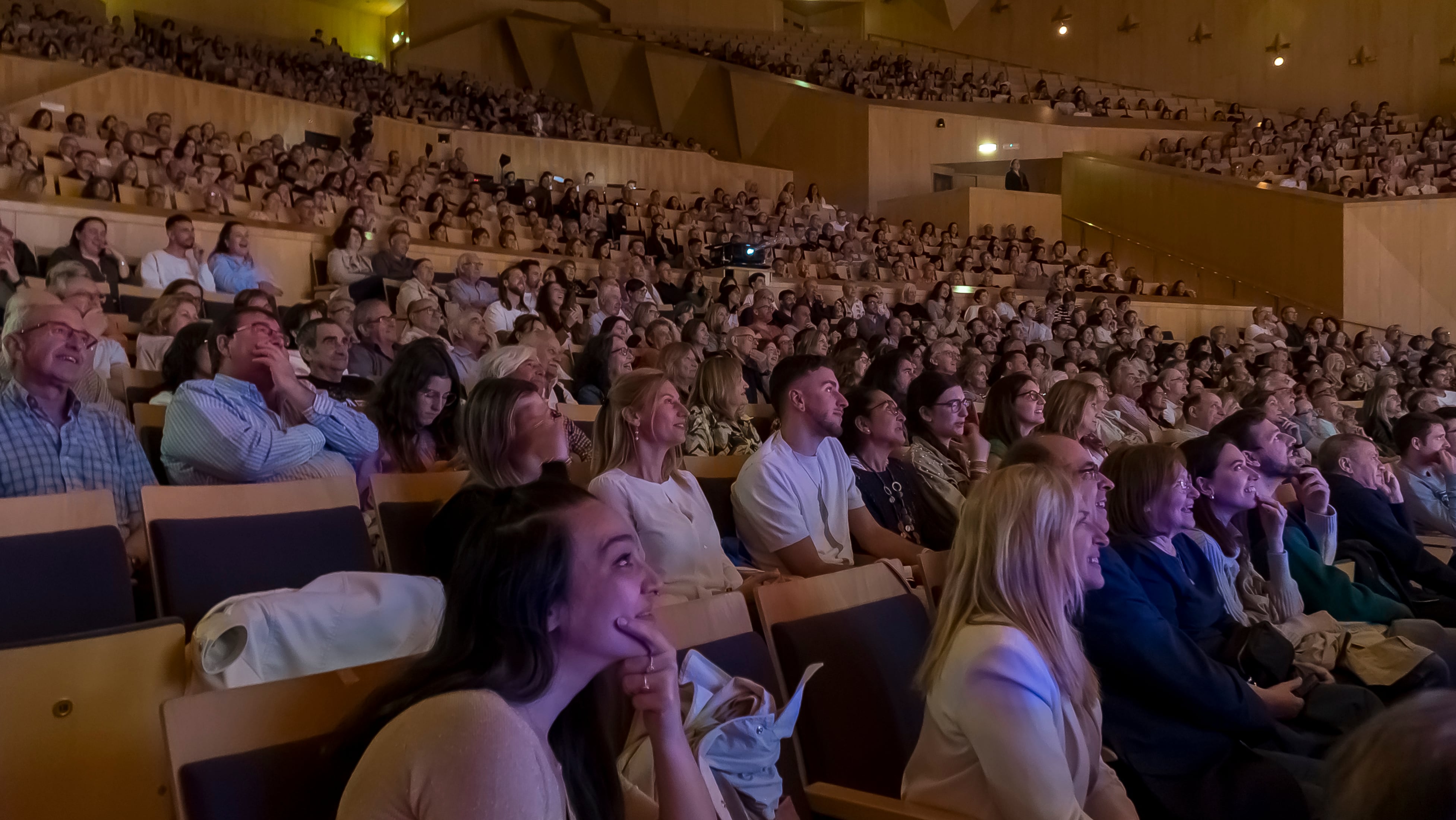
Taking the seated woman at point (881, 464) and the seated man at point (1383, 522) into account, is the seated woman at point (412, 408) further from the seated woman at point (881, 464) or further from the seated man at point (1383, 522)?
the seated man at point (1383, 522)

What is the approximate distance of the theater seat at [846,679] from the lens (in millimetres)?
1595

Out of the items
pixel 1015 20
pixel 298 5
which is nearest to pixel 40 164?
pixel 298 5

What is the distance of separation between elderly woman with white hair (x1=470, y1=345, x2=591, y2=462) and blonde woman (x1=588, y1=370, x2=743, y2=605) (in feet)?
1.24

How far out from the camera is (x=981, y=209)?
11883 mm

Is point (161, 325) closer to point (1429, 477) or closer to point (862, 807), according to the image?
point (862, 807)

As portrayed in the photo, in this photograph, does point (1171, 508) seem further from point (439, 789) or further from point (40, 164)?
point (40, 164)

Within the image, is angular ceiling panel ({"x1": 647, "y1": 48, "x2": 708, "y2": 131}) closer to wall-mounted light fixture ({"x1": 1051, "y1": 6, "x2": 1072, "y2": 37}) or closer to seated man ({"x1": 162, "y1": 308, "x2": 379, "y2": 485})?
wall-mounted light fixture ({"x1": 1051, "y1": 6, "x2": 1072, "y2": 37})

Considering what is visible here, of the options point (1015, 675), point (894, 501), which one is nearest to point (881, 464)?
point (894, 501)

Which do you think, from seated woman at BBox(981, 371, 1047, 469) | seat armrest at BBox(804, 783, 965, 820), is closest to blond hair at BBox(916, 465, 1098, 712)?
seat armrest at BBox(804, 783, 965, 820)

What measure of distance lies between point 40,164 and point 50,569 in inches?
215

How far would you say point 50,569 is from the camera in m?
1.61

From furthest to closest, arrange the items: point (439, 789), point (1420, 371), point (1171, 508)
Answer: point (1420, 371)
point (1171, 508)
point (439, 789)

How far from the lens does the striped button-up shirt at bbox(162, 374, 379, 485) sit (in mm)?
2236

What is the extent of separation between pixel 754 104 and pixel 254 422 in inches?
474
